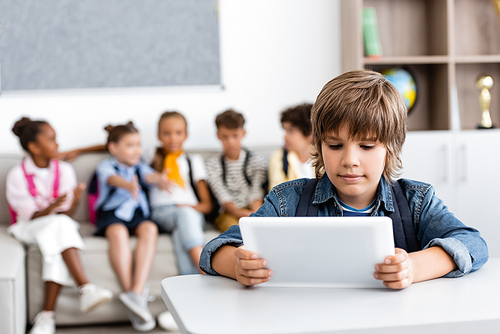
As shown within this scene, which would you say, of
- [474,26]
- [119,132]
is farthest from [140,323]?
[474,26]

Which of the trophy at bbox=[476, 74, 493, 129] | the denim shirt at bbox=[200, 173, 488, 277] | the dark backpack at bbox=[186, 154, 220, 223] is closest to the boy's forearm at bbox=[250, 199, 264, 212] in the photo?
the dark backpack at bbox=[186, 154, 220, 223]

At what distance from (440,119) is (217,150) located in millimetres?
1280

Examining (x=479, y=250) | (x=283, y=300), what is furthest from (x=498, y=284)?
(x=283, y=300)

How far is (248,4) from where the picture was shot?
3111 mm

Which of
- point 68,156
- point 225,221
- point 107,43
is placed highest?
point 107,43

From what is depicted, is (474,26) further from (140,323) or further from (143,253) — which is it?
(140,323)

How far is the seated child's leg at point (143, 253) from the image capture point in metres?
2.25

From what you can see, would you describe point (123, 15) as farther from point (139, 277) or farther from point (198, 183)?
point (139, 277)

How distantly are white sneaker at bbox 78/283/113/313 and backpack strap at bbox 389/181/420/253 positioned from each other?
4.74 ft

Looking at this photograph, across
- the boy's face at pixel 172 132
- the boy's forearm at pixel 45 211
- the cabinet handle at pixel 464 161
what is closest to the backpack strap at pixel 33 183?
the boy's forearm at pixel 45 211

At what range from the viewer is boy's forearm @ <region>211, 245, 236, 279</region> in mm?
947

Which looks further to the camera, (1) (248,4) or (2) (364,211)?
(1) (248,4)

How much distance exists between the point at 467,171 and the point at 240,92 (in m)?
1.31

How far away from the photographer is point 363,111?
40.3 inches
